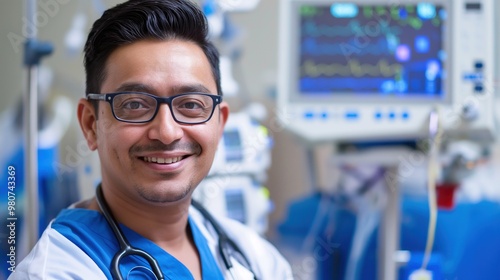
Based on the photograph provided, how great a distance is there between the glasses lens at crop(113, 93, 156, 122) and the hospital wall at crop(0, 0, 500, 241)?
37.3 inches

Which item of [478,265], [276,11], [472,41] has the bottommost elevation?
[478,265]

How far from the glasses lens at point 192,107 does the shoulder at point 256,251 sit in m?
0.32

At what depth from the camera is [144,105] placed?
1.06 meters

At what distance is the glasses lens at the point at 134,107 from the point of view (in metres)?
1.05

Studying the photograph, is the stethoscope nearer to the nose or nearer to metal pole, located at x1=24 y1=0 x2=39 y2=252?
the nose

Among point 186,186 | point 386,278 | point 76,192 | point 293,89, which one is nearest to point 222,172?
point 293,89

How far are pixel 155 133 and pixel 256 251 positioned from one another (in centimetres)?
42

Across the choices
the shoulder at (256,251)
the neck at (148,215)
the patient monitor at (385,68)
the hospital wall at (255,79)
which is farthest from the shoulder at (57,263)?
the hospital wall at (255,79)

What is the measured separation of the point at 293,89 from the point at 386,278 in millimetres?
644

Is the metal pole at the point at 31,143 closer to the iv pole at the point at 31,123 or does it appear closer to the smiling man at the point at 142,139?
the iv pole at the point at 31,123

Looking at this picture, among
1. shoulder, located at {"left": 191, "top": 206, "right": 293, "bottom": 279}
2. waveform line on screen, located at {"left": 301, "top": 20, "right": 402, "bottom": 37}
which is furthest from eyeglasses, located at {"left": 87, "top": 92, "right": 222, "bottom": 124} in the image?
waveform line on screen, located at {"left": 301, "top": 20, "right": 402, "bottom": 37}

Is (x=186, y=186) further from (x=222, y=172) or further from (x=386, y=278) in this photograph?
(x=386, y=278)

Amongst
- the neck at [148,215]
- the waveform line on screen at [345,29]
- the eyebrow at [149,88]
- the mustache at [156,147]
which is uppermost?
the waveform line on screen at [345,29]

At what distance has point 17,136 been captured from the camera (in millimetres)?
1891
